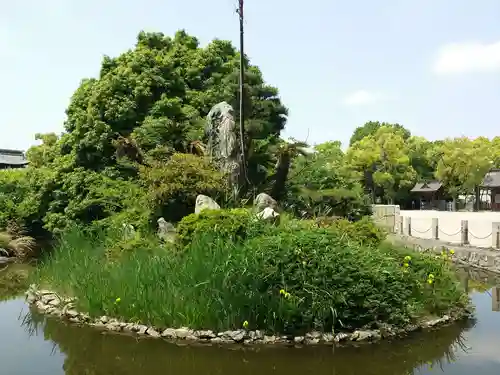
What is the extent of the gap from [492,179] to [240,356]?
110ft

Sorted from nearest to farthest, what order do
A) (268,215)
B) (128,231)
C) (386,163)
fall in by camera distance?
1. (268,215)
2. (128,231)
3. (386,163)

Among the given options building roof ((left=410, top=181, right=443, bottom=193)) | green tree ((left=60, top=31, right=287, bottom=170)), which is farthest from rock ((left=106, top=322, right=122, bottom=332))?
building roof ((left=410, top=181, right=443, bottom=193))

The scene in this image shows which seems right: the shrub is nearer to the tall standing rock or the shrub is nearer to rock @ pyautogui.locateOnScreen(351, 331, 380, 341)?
rock @ pyautogui.locateOnScreen(351, 331, 380, 341)

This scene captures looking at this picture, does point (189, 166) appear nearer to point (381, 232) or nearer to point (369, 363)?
point (381, 232)

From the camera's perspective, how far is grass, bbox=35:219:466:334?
6473mm

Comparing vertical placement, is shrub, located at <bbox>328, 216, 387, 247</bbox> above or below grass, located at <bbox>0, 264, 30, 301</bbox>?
above

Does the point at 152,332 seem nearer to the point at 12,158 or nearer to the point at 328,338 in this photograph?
Answer: the point at 328,338

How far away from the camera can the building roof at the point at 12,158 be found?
1435 inches

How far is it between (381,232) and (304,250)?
116 inches

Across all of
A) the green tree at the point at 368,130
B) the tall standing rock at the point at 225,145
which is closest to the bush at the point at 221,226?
the tall standing rock at the point at 225,145

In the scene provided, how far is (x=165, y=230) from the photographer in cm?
999

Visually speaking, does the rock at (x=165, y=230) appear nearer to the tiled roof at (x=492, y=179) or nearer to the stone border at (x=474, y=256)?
the stone border at (x=474, y=256)

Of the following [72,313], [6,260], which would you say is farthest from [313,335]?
[6,260]

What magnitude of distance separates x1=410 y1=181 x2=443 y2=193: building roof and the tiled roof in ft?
11.4
